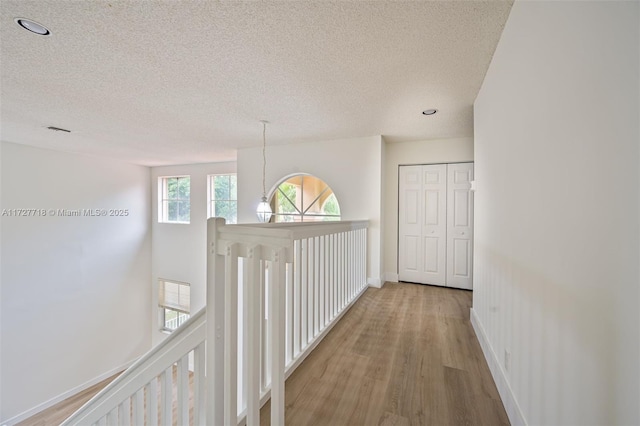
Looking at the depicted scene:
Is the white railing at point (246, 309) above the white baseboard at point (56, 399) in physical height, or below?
above

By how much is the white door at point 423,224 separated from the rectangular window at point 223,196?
371cm

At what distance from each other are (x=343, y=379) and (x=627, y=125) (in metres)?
1.81

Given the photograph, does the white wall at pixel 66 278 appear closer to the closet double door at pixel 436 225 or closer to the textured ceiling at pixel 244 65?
the textured ceiling at pixel 244 65

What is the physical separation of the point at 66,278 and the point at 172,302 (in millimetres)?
2049

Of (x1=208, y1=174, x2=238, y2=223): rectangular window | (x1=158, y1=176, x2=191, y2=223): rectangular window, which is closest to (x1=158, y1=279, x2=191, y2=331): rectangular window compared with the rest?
(x1=158, y1=176, x2=191, y2=223): rectangular window

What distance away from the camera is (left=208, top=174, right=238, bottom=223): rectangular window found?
5.86 m

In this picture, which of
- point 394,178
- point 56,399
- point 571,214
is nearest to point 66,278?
point 56,399

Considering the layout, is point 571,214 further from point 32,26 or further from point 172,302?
point 172,302

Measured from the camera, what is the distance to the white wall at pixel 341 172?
3900 millimetres

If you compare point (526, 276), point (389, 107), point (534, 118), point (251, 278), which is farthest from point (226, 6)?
point (526, 276)

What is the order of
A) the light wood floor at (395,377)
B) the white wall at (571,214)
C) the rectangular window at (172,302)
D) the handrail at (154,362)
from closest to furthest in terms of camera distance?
the white wall at (571,214) → the handrail at (154,362) → the light wood floor at (395,377) → the rectangular window at (172,302)

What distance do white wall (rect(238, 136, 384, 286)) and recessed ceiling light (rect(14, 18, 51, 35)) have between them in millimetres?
3153

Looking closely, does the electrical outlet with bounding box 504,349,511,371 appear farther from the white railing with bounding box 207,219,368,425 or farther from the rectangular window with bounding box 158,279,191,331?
the rectangular window with bounding box 158,279,191,331

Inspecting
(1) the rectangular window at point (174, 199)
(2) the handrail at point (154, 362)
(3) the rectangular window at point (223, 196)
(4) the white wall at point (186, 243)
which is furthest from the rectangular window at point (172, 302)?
(2) the handrail at point (154, 362)
